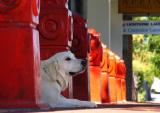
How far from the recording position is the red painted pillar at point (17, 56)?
707cm

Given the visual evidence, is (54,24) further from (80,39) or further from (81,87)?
(81,87)

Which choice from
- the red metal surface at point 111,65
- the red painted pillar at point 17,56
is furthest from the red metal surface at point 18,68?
the red metal surface at point 111,65

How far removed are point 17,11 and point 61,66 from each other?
1274 mm

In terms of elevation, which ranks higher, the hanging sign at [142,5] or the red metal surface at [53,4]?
the hanging sign at [142,5]

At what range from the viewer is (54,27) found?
927 centimetres

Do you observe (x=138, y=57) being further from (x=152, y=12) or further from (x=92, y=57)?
(x=92, y=57)

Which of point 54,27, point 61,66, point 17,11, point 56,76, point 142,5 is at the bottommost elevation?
point 56,76

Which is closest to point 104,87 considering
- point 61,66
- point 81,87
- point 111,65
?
point 111,65

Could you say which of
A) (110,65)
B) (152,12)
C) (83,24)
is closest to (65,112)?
(83,24)

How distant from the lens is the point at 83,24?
A: 11.4m

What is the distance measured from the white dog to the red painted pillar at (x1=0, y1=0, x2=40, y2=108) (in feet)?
3.30

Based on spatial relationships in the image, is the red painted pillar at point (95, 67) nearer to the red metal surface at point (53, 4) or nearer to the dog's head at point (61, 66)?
the red metal surface at point (53, 4)

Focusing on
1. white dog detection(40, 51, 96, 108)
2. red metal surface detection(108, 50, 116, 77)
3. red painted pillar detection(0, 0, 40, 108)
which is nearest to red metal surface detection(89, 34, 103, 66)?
red metal surface detection(108, 50, 116, 77)

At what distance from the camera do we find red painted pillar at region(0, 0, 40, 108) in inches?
278
